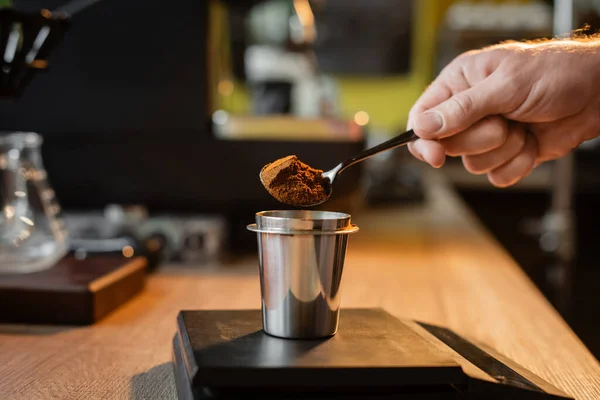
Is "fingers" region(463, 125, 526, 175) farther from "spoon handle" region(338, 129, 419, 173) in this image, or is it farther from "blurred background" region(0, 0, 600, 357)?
"blurred background" region(0, 0, 600, 357)

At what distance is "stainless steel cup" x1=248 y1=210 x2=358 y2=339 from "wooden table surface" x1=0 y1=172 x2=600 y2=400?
130 mm

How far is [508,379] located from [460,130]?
36 cm

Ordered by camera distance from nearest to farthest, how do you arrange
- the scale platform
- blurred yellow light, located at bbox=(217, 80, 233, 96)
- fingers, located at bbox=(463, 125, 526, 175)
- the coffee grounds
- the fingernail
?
the scale platform < the coffee grounds < the fingernail < fingers, located at bbox=(463, 125, 526, 175) < blurred yellow light, located at bbox=(217, 80, 233, 96)

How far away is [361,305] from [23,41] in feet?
1.88

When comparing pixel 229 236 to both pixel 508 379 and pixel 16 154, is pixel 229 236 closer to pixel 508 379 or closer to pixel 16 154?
pixel 16 154

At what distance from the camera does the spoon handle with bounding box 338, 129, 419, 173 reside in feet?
2.43

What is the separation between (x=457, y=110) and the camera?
81 centimetres

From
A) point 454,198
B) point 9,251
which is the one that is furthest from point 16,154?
point 454,198

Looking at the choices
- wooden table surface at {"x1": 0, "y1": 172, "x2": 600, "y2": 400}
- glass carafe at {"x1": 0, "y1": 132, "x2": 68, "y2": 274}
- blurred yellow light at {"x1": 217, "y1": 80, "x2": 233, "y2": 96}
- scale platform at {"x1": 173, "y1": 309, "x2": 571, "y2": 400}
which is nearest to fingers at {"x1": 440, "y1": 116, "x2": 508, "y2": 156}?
wooden table surface at {"x1": 0, "y1": 172, "x2": 600, "y2": 400}

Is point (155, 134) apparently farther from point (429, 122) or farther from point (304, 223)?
point (304, 223)

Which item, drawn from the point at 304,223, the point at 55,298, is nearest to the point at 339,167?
the point at 304,223

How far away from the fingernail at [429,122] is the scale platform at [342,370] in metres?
0.27

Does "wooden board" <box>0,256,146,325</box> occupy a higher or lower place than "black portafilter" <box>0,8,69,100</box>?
lower

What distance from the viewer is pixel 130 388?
0.65m
